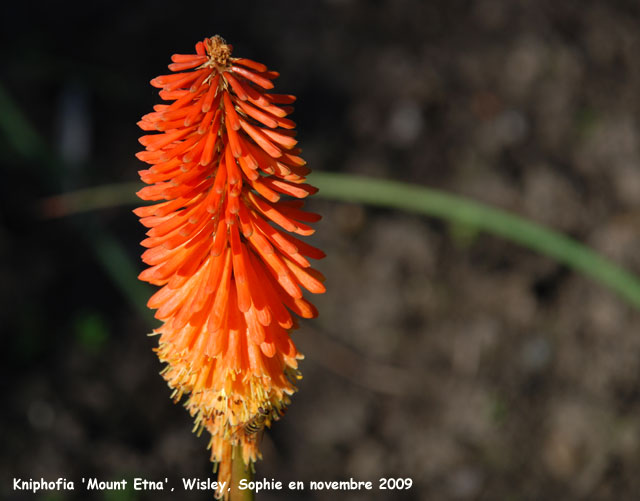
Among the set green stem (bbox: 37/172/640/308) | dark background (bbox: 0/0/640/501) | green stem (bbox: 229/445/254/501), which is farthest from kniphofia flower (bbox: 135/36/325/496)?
dark background (bbox: 0/0/640/501)

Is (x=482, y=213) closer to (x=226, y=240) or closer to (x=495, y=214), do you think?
(x=495, y=214)

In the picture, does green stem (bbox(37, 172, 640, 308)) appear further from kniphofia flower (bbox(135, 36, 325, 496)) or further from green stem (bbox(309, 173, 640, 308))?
kniphofia flower (bbox(135, 36, 325, 496))

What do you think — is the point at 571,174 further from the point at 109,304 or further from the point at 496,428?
the point at 109,304

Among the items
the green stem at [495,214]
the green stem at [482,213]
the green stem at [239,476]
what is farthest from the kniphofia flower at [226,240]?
the green stem at [495,214]

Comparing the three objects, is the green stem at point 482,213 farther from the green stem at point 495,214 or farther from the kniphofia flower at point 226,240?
the kniphofia flower at point 226,240

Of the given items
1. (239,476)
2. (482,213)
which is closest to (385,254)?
(482,213)

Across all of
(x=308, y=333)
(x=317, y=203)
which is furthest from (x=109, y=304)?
(x=317, y=203)
